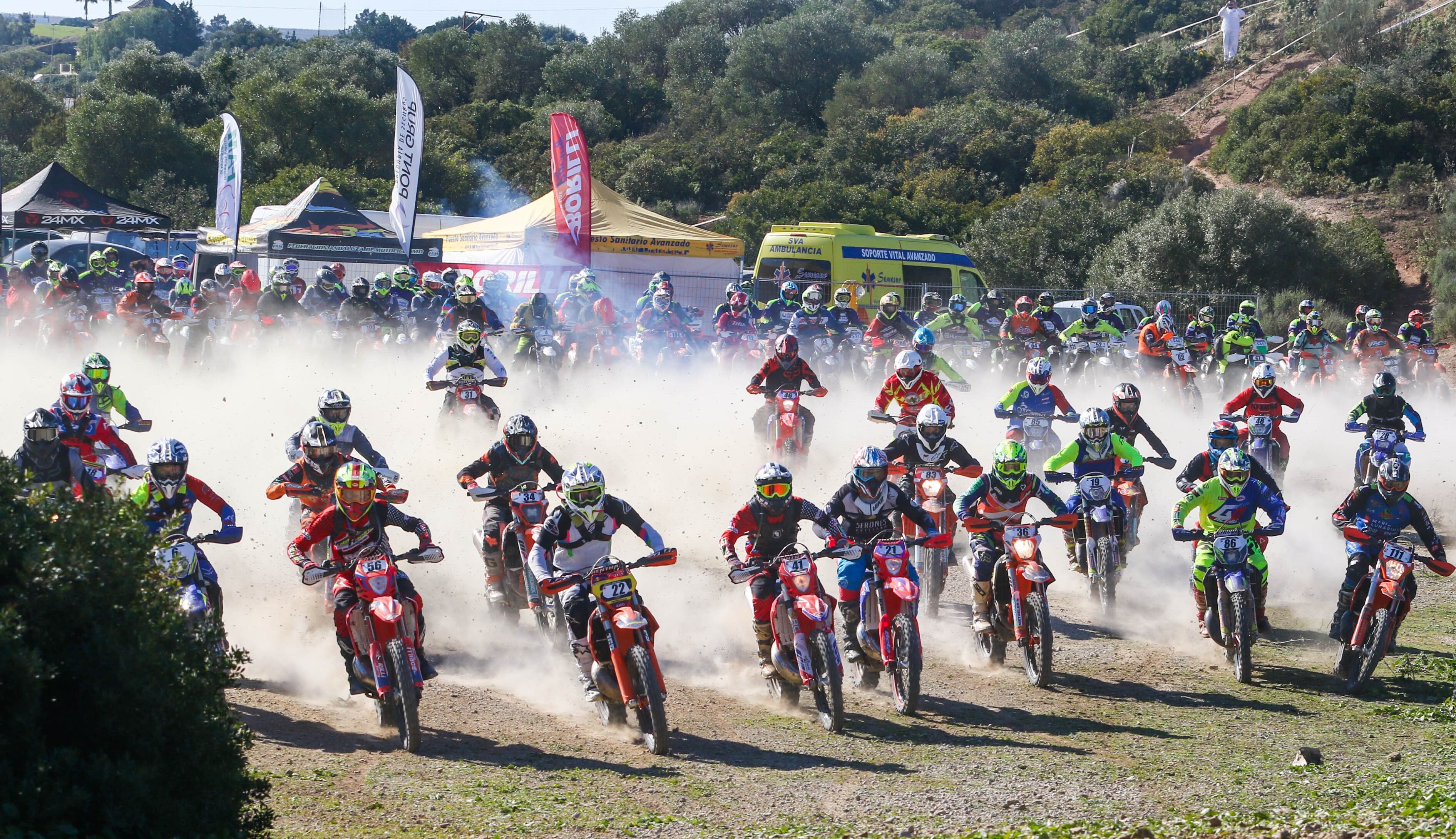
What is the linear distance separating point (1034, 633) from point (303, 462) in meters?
6.30

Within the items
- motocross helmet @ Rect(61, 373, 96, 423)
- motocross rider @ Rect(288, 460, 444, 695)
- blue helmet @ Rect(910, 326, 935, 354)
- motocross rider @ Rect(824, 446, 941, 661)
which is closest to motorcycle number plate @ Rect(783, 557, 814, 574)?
motocross rider @ Rect(824, 446, 941, 661)

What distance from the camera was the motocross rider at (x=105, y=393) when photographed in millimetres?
14539

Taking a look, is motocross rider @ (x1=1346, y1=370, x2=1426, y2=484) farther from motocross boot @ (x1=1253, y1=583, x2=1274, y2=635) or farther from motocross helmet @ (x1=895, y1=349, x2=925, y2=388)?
motocross boot @ (x1=1253, y1=583, x2=1274, y2=635)

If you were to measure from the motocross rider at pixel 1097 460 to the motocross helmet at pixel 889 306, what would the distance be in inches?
390

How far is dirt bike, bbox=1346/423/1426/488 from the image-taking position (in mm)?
17266

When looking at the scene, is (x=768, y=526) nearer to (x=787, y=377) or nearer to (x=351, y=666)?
(x=351, y=666)

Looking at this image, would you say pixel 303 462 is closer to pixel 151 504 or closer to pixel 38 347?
pixel 151 504

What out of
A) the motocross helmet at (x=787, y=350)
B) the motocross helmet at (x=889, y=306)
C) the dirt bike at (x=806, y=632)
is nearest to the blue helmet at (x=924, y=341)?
the motocross helmet at (x=787, y=350)

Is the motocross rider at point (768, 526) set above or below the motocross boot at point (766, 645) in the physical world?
above

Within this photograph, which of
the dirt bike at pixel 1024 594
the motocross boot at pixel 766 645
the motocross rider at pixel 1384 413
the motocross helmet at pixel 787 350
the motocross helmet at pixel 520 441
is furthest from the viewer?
the motocross helmet at pixel 787 350

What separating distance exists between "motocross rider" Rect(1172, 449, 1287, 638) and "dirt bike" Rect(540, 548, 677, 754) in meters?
4.87

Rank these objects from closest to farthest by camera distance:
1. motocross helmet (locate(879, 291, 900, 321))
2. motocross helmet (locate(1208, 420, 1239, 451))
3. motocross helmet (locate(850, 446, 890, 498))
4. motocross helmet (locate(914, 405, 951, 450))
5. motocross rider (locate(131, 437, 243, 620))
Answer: motocross rider (locate(131, 437, 243, 620))
motocross helmet (locate(850, 446, 890, 498))
motocross helmet (locate(914, 405, 951, 450))
motocross helmet (locate(1208, 420, 1239, 451))
motocross helmet (locate(879, 291, 900, 321))

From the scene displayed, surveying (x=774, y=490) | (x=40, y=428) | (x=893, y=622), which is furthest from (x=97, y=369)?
(x=893, y=622)

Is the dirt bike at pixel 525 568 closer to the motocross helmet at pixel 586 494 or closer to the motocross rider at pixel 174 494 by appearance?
the motocross helmet at pixel 586 494
